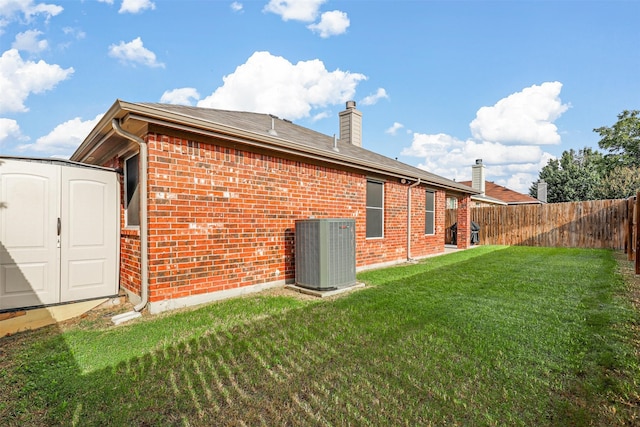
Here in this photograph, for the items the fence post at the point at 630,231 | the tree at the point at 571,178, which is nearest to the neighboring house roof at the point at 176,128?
the fence post at the point at 630,231

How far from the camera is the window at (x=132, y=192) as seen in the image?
5074 millimetres

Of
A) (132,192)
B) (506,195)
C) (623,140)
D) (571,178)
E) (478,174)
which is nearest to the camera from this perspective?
(132,192)

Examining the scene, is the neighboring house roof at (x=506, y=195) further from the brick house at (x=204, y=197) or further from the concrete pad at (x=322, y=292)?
the brick house at (x=204, y=197)

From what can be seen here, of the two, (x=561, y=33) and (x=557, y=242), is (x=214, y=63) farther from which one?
Result: (x=557, y=242)

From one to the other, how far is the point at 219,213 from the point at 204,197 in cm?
36

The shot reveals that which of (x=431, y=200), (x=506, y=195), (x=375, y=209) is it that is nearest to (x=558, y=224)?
(x=431, y=200)

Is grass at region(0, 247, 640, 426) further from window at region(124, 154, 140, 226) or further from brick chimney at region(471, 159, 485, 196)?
brick chimney at region(471, 159, 485, 196)

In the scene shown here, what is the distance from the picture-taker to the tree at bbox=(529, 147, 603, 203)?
1034 inches

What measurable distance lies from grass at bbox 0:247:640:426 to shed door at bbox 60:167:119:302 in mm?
976

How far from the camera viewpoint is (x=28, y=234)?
4.34 metres

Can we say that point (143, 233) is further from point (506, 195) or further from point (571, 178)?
point (571, 178)

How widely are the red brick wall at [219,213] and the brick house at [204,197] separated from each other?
0.05ft

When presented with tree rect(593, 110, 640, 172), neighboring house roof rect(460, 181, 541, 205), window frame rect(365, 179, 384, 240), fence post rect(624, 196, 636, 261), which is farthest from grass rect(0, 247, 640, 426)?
tree rect(593, 110, 640, 172)

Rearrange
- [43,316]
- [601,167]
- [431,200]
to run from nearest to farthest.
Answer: [43,316] → [431,200] → [601,167]
